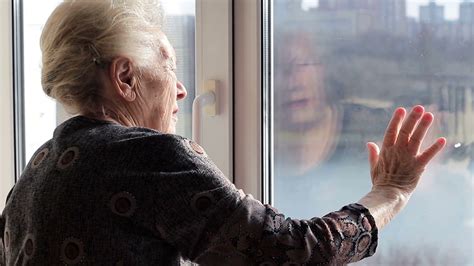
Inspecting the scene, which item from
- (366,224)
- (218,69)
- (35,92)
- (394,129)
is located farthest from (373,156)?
(35,92)

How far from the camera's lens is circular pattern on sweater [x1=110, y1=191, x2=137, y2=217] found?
1.06 meters

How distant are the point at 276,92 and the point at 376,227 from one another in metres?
0.52

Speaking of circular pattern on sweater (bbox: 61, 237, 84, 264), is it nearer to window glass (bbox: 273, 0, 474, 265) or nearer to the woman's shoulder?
the woman's shoulder

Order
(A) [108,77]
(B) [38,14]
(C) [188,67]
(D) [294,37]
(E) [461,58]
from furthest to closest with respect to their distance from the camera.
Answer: (B) [38,14], (C) [188,67], (D) [294,37], (E) [461,58], (A) [108,77]

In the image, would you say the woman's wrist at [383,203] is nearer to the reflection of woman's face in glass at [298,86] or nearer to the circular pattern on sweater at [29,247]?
the reflection of woman's face in glass at [298,86]

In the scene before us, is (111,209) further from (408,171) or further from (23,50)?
(23,50)

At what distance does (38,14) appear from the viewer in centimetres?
198

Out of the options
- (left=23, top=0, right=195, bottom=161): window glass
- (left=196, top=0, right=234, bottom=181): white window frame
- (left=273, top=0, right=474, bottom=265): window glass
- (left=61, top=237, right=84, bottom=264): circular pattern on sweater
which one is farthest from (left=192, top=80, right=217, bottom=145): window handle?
(left=61, top=237, right=84, bottom=264): circular pattern on sweater

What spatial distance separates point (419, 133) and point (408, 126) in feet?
0.07

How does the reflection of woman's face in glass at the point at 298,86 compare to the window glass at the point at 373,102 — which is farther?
the reflection of woman's face in glass at the point at 298,86

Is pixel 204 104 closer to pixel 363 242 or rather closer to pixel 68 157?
pixel 68 157

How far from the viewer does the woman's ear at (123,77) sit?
115 centimetres

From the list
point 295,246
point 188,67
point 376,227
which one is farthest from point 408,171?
point 188,67

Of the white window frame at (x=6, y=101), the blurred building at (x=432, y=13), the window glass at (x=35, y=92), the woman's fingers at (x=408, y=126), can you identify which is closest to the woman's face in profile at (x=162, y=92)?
the woman's fingers at (x=408, y=126)
